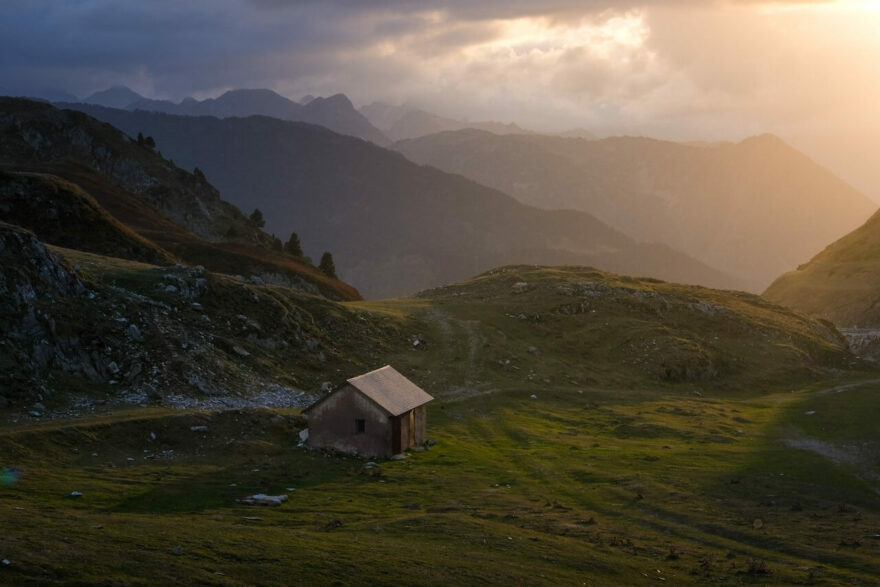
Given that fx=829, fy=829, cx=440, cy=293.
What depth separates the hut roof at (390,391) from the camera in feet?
149

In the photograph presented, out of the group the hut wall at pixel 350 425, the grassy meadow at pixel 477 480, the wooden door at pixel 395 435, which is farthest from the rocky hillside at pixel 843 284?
the hut wall at pixel 350 425

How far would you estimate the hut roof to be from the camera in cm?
4531

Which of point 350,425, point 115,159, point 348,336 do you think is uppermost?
point 115,159

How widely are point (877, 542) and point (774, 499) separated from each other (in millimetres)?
6922

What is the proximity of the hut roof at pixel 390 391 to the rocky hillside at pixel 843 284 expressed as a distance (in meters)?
120

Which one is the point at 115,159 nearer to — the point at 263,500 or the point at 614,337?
the point at 614,337

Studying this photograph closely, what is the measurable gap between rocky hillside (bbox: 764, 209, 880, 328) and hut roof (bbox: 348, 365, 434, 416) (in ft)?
395

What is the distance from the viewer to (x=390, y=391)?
47312 millimetres

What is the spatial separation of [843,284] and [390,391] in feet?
479

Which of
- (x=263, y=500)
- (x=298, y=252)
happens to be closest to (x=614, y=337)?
(x=263, y=500)

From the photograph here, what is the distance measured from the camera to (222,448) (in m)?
42.6

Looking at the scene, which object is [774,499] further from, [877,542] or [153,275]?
[153,275]

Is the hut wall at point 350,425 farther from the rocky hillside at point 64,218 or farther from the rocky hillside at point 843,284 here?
the rocky hillside at point 843,284

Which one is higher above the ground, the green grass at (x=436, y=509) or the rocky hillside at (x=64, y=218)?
the rocky hillside at (x=64, y=218)
